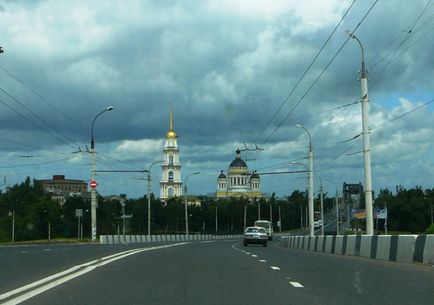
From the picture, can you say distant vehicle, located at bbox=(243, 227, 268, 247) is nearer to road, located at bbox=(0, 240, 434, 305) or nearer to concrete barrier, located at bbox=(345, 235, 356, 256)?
concrete barrier, located at bbox=(345, 235, 356, 256)

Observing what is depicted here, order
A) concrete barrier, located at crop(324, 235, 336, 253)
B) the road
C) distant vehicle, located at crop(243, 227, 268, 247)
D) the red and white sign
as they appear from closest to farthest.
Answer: the road < concrete barrier, located at crop(324, 235, 336, 253) < distant vehicle, located at crop(243, 227, 268, 247) < the red and white sign

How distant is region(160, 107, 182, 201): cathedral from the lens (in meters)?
157

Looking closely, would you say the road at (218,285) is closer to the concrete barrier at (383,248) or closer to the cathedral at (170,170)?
the concrete barrier at (383,248)

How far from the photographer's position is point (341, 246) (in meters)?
33.7

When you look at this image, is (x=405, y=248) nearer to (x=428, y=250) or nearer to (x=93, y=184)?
(x=428, y=250)

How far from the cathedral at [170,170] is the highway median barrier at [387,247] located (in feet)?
362

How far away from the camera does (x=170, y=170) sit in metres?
167

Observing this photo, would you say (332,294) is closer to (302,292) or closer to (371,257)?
(302,292)

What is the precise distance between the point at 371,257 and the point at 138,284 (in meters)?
15.2

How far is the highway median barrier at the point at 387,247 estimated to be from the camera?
2267 centimetres

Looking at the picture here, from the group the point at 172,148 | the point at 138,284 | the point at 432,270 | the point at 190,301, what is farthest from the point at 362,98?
the point at 172,148

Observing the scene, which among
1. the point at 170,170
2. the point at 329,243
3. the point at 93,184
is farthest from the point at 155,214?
the point at 329,243

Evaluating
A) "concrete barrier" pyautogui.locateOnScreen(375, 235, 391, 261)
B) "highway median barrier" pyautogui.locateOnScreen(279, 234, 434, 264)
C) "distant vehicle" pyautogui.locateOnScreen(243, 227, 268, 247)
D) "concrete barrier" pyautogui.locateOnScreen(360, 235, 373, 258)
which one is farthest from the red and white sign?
"concrete barrier" pyautogui.locateOnScreen(375, 235, 391, 261)

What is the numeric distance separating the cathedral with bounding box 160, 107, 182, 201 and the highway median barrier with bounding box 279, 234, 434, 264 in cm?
11036
